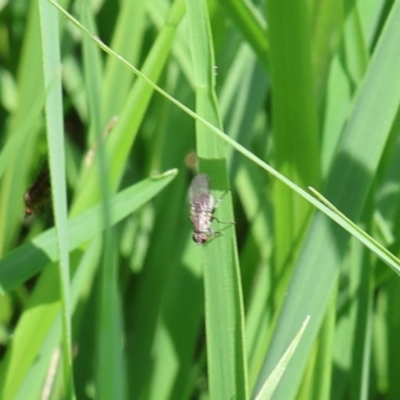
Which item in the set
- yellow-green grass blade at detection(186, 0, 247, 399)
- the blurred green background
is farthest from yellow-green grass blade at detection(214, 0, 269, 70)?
yellow-green grass blade at detection(186, 0, 247, 399)

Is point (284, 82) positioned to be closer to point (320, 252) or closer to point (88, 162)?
point (320, 252)

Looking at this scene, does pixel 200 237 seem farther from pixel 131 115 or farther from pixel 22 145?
pixel 22 145

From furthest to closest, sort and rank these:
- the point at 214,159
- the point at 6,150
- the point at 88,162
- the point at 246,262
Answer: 1. the point at 246,262
2. the point at 88,162
3. the point at 6,150
4. the point at 214,159

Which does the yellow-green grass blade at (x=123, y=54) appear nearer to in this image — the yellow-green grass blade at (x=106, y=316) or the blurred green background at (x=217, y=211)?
the blurred green background at (x=217, y=211)

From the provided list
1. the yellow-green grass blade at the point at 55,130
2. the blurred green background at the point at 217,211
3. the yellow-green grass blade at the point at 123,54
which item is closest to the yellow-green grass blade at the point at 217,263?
the blurred green background at the point at 217,211

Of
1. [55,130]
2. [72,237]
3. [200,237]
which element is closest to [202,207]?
[200,237]

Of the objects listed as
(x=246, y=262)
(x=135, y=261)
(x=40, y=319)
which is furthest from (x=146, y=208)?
(x=40, y=319)

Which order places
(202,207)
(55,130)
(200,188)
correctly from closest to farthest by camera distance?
(55,130) → (200,188) → (202,207)
